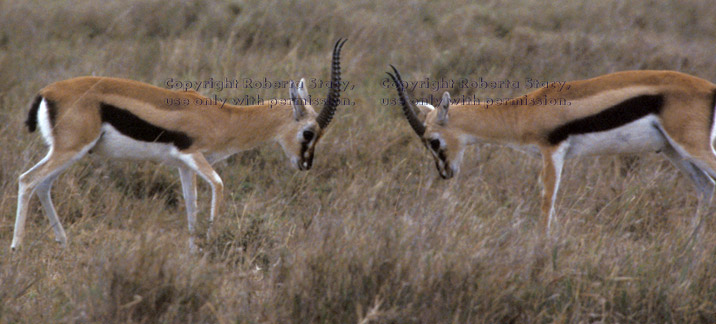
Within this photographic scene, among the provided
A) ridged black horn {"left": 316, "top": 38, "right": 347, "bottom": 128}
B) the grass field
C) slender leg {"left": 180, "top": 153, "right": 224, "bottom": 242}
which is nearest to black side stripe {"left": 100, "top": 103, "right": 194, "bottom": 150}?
slender leg {"left": 180, "top": 153, "right": 224, "bottom": 242}

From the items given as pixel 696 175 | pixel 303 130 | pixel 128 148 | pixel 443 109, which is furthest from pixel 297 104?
pixel 696 175

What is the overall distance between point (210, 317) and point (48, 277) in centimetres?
168

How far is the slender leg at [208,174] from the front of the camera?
6176 mm

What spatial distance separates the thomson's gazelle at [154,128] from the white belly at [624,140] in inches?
87.7

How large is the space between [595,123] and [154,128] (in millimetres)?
3798

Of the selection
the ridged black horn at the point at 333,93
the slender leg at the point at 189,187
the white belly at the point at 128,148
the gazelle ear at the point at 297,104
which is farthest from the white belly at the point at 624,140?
the white belly at the point at 128,148

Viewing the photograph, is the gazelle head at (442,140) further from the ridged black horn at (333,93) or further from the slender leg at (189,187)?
the slender leg at (189,187)

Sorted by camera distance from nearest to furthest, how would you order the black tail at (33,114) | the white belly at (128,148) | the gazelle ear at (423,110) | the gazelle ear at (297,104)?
the black tail at (33,114), the white belly at (128,148), the gazelle ear at (297,104), the gazelle ear at (423,110)

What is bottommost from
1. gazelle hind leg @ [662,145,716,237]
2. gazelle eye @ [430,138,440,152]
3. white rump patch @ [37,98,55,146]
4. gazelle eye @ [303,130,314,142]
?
gazelle hind leg @ [662,145,716,237]

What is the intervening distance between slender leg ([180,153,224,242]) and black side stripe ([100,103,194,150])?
0.14 meters

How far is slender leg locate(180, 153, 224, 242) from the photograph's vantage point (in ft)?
20.3

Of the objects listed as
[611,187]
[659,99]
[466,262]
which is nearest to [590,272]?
[466,262]

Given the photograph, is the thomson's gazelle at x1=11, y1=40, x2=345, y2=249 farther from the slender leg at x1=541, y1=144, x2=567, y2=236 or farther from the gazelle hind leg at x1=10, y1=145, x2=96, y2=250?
the slender leg at x1=541, y1=144, x2=567, y2=236

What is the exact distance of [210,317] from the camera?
4.29 meters
